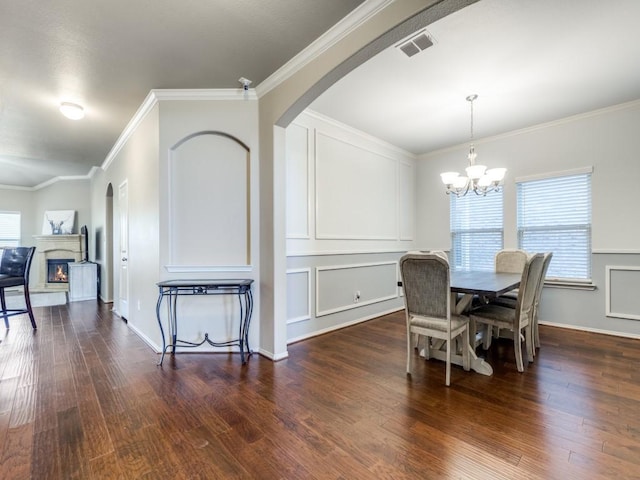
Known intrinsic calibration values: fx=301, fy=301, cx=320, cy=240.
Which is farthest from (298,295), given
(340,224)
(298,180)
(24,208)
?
(24,208)

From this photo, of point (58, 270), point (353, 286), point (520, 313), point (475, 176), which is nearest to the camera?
point (520, 313)

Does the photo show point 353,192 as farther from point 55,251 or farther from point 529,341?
point 55,251

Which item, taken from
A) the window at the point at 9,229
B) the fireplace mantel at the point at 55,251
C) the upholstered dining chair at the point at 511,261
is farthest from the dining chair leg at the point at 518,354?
the window at the point at 9,229

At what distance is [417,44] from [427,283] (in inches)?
74.1

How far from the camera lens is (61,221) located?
7062 mm

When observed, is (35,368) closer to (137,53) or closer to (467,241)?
(137,53)

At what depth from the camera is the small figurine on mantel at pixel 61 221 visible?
7051 millimetres

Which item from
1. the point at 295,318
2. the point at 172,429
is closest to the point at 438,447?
the point at 172,429

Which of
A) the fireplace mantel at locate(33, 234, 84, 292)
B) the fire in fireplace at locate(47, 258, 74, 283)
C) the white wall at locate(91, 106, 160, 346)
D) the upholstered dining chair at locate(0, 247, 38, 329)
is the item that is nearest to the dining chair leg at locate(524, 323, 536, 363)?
the white wall at locate(91, 106, 160, 346)

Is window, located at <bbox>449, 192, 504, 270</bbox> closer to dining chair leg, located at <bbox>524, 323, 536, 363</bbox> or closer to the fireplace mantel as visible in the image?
dining chair leg, located at <bbox>524, 323, 536, 363</bbox>

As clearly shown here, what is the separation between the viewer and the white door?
4.18 m

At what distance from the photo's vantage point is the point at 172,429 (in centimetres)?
179

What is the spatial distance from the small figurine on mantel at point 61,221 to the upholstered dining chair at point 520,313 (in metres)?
8.47

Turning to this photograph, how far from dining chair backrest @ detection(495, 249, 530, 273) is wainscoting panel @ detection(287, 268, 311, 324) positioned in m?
2.46
